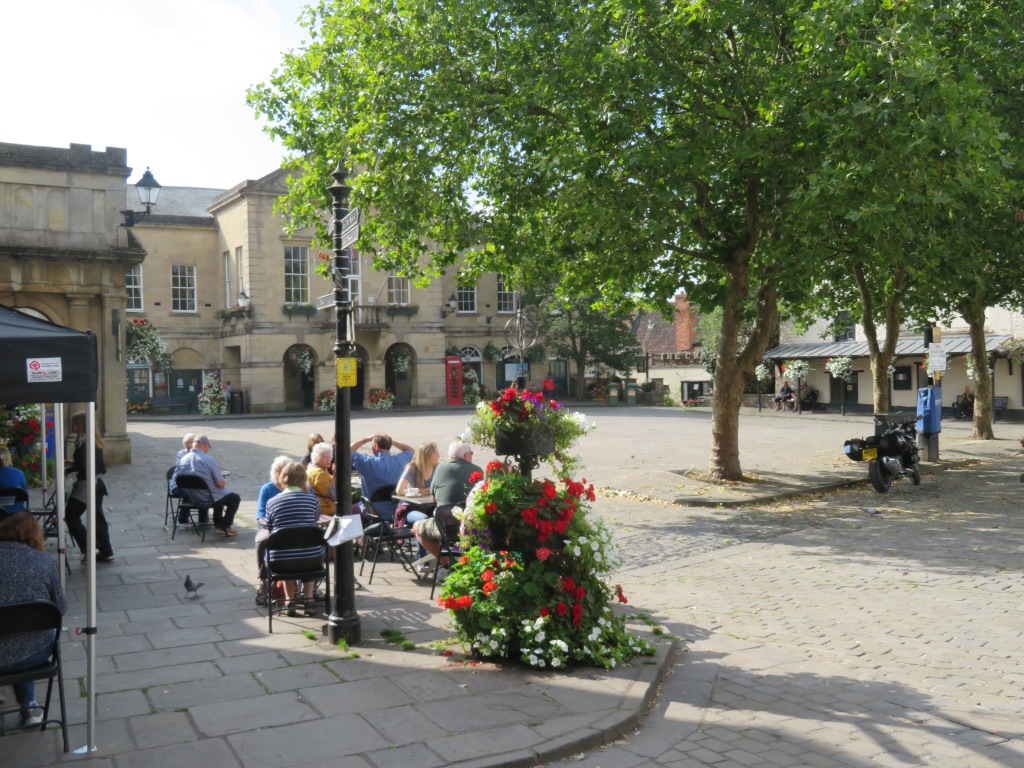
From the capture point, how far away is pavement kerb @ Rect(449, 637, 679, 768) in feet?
15.4

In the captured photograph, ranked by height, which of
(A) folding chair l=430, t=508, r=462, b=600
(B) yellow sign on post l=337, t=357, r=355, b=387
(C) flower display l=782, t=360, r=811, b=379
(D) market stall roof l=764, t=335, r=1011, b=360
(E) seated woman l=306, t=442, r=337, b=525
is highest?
(D) market stall roof l=764, t=335, r=1011, b=360

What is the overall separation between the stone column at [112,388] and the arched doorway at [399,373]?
2794cm

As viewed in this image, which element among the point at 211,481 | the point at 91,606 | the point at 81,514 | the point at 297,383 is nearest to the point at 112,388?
the point at 211,481

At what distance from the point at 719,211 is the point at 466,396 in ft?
113

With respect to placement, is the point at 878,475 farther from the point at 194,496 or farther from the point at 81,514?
the point at 81,514

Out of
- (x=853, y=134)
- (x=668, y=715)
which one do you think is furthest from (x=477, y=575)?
(x=853, y=134)

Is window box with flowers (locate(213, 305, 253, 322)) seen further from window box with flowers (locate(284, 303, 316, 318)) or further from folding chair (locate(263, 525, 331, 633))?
folding chair (locate(263, 525, 331, 633))

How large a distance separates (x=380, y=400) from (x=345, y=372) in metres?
38.9

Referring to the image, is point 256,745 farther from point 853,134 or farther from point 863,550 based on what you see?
point 853,134

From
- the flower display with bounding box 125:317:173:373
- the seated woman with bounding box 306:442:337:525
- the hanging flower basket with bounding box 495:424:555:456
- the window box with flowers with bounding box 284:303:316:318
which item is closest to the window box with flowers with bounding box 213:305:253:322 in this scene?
the window box with flowers with bounding box 284:303:316:318

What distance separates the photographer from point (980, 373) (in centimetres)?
2458

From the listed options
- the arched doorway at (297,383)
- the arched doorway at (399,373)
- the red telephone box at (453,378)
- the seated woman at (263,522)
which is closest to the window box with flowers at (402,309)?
the arched doorway at (399,373)

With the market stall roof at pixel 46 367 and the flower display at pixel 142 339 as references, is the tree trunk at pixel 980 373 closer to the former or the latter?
the market stall roof at pixel 46 367

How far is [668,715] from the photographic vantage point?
560 centimetres
